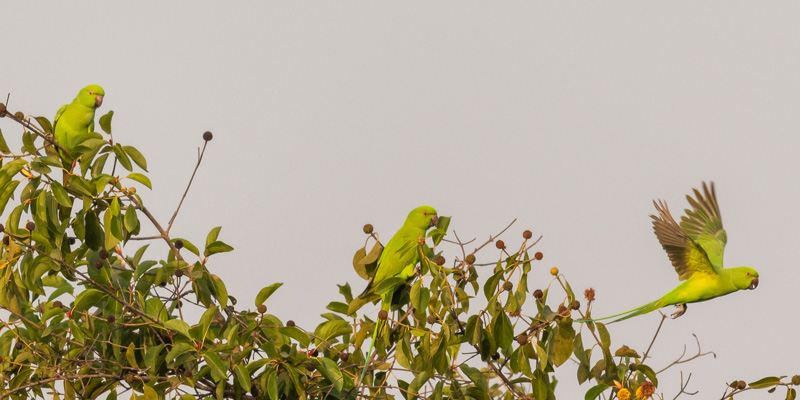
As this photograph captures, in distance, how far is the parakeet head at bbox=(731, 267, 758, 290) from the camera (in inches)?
159

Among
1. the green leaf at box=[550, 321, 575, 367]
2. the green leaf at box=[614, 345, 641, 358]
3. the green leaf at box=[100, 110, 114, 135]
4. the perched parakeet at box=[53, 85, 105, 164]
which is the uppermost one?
the perched parakeet at box=[53, 85, 105, 164]

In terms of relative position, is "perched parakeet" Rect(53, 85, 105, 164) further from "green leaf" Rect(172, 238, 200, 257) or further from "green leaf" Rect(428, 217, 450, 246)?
"green leaf" Rect(428, 217, 450, 246)

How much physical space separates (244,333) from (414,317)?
76 cm

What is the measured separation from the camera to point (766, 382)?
10.8 feet

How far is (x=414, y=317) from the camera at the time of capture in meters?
3.35

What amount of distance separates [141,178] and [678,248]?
2.73m

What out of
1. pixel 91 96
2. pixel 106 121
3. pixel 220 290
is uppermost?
pixel 91 96

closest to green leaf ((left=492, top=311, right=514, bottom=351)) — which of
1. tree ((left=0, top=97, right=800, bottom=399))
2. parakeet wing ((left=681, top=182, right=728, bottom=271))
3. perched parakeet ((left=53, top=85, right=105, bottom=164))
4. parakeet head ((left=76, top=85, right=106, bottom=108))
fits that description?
tree ((left=0, top=97, right=800, bottom=399))

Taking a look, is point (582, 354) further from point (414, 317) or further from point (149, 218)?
point (149, 218)

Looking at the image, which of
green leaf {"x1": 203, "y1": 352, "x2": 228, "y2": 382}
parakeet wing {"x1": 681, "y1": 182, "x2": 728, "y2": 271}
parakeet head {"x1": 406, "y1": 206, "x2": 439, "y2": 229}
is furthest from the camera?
parakeet wing {"x1": 681, "y1": 182, "x2": 728, "y2": 271}

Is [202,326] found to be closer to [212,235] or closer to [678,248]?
[212,235]

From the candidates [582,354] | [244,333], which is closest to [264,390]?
[244,333]

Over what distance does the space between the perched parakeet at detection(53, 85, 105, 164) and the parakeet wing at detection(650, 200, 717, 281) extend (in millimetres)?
2953

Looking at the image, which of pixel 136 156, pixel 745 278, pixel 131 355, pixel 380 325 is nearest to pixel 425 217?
pixel 380 325
